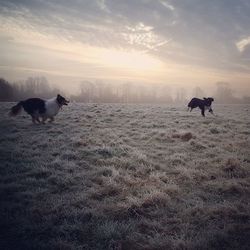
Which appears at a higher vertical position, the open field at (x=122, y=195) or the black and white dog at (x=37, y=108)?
the black and white dog at (x=37, y=108)

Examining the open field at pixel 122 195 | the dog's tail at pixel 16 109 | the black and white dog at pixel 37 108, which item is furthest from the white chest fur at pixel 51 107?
the open field at pixel 122 195

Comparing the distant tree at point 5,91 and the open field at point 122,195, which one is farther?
the distant tree at point 5,91

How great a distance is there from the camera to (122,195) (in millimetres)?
6988

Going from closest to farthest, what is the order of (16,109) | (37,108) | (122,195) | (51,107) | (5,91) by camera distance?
(122,195) → (37,108) → (16,109) → (51,107) → (5,91)

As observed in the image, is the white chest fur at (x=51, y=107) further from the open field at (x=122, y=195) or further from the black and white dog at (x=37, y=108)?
the open field at (x=122, y=195)

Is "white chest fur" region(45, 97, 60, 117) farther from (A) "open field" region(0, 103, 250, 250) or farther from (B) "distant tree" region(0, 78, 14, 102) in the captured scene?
(B) "distant tree" region(0, 78, 14, 102)

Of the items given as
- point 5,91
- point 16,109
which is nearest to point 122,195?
point 16,109

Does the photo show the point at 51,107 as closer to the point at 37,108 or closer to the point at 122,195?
the point at 37,108

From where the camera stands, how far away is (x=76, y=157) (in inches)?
418

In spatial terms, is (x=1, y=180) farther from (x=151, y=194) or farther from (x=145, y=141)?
(x=145, y=141)

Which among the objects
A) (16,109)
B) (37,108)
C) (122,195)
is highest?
(37,108)

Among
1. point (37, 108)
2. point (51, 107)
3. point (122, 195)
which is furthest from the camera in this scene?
point (51, 107)

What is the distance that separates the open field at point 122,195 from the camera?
5180mm

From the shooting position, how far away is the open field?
5180mm
